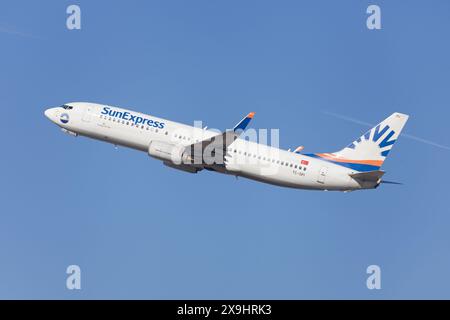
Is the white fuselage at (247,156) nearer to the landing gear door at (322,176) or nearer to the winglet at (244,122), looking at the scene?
the landing gear door at (322,176)

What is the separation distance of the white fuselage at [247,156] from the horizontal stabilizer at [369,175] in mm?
749

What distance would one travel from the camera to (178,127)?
72.9 meters

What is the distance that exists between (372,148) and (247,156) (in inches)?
558

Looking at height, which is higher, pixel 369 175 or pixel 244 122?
pixel 244 122

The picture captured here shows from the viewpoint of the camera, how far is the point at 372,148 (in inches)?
2926

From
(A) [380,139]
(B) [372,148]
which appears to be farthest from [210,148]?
(A) [380,139]

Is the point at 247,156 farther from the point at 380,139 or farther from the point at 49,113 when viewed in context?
the point at 49,113

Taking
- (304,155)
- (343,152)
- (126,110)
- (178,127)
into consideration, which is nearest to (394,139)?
(343,152)

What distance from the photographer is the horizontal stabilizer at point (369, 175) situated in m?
67.6

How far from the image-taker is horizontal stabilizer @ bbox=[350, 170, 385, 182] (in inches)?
2660

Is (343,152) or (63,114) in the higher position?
(63,114)

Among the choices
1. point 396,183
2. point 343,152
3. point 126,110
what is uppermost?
point 126,110

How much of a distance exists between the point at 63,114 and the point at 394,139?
122 ft

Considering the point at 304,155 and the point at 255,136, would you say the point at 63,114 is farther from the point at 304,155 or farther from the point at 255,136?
the point at 304,155
